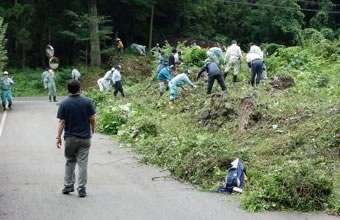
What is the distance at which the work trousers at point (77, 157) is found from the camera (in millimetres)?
10367

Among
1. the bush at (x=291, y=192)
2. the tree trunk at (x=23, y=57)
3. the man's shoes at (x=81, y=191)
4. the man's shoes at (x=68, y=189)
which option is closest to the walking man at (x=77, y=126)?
the man's shoes at (x=81, y=191)

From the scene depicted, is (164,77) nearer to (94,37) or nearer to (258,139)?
(258,139)

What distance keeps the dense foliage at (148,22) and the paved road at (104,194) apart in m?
31.7

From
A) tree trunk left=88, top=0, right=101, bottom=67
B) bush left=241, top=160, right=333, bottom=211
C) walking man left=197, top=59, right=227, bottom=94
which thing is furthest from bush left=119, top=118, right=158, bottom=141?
tree trunk left=88, top=0, right=101, bottom=67

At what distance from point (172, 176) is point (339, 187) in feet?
11.5

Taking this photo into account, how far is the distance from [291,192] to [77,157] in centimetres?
360

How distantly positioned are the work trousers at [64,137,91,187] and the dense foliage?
36.2 metres

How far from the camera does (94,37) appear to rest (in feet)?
151

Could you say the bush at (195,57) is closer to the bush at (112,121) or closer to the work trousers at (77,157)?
the bush at (112,121)

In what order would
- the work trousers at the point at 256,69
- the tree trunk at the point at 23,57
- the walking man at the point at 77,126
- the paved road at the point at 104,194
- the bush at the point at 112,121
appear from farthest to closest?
the tree trunk at the point at 23,57
the work trousers at the point at 256,69
the bush at the point at 112,121
the walking man at the point at 77,126
the paved road at the point at 104,194

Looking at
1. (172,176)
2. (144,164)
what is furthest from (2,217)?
(144,164)

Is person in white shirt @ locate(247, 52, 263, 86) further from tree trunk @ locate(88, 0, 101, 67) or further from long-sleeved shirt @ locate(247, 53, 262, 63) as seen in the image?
tree trunk @ locate(88, 0, 101, 67)

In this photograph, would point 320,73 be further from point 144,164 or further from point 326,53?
point 144,164

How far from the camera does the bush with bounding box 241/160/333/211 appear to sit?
389 inches
